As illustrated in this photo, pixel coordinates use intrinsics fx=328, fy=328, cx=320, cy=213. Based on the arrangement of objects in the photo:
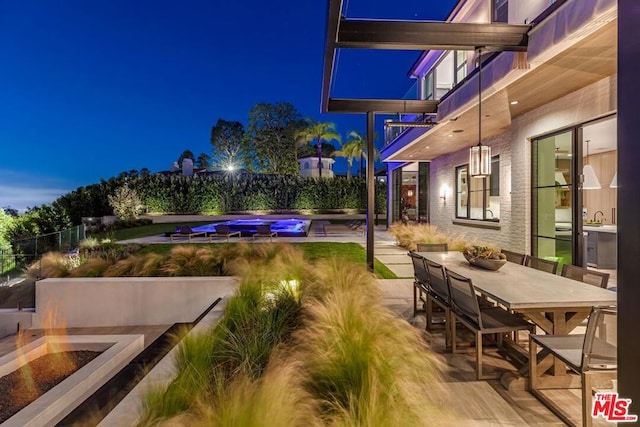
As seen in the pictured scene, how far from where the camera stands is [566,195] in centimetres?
590

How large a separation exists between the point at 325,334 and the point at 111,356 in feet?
10.2

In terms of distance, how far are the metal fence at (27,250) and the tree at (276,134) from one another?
981 inches

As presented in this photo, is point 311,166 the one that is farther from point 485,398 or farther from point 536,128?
point 485,398

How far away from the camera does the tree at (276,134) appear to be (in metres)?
32.9

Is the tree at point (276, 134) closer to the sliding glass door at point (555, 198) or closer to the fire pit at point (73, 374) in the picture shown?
the sliding glass door at point (555, 198)

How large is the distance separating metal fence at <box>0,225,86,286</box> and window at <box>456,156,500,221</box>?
10.5m

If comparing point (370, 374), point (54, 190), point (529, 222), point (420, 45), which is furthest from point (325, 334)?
point (54, 190)

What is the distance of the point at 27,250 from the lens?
24.0ft

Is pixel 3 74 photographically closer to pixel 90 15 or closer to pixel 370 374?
pixel 90 15

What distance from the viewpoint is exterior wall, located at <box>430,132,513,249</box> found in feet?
25.8

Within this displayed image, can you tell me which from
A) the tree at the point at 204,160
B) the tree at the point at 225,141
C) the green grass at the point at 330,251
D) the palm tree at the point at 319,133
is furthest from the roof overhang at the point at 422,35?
the tree at the point at 204,160

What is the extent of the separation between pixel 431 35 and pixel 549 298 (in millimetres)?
2960

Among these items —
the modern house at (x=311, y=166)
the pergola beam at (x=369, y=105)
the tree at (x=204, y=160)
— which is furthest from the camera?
the tree at (x=204, y=160)

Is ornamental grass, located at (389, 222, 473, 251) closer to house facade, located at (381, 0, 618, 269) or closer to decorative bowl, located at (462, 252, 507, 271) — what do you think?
house facade, located at (381, 0, 618, 269)
